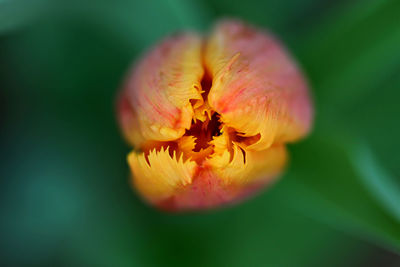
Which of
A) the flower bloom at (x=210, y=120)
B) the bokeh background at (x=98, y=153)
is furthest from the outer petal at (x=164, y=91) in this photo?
the bokeh background at (x=98, y=153)

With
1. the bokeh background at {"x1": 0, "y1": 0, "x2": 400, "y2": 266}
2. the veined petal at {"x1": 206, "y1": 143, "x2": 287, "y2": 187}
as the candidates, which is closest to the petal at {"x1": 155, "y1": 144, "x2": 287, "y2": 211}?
the veined petal at {"x1": 206, "y1": 143, "x2": 287, "y2": 187}

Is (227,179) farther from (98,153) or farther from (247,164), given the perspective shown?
(98,153)

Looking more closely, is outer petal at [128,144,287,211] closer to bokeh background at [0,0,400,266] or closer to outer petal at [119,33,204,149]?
outer petal at [119,33,204,149]

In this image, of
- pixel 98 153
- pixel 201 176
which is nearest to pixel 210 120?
pixel 201 176

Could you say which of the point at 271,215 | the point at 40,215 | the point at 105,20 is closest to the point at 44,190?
the point at 40,215

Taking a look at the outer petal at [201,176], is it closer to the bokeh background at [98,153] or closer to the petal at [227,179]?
the petal at [227,179]
